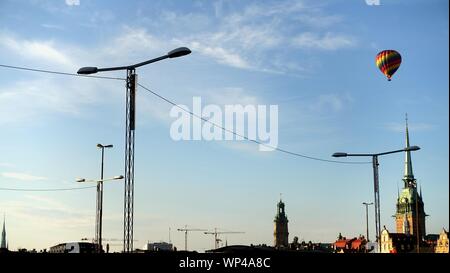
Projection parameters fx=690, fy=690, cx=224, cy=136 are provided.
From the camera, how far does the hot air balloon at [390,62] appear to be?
8425 centimetres

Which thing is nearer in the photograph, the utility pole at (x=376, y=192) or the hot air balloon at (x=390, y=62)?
the utility pole at (x=376, y=192)

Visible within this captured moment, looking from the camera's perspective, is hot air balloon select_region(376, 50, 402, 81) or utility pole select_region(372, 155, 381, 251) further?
hot air balloon select_region(376, 50, 402, 81)

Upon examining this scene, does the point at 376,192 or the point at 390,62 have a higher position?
the point at 390,62

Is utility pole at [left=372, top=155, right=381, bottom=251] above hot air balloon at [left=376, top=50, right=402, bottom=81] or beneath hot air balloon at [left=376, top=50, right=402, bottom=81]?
beneath

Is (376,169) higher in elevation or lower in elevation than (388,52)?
lower

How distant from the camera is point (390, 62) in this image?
84.5m

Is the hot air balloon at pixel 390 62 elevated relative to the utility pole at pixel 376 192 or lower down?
elevated

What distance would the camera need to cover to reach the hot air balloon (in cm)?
8425

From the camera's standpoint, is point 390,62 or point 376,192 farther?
point 390,62
